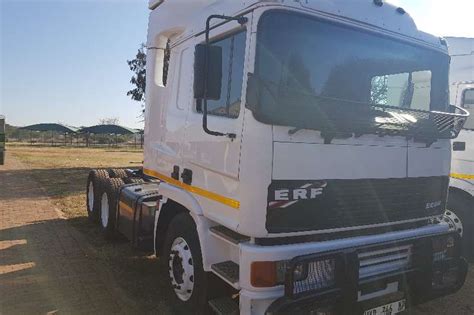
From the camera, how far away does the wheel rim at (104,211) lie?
23.4 ft

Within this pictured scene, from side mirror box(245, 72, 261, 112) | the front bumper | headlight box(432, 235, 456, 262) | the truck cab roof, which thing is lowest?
the front bumper

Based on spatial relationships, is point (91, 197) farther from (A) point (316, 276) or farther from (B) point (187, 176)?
(A) point (316, 276)

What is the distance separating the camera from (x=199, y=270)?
373 centimetres

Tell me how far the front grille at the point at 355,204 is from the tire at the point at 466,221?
7.35 ft

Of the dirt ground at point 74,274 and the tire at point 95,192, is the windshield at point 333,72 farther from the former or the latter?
the tire at point 95,192

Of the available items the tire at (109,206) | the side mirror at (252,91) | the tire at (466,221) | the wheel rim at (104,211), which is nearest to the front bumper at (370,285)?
the side mirror at (252,91)

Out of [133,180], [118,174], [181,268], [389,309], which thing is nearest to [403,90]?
[389,309]

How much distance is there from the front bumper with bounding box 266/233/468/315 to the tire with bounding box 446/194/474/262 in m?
2.22

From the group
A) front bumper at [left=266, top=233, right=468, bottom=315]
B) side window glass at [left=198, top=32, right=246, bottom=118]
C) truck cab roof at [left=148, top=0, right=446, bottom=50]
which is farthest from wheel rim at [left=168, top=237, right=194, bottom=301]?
truck cab roof at [left=148, top=0, right=446, bottom=50]

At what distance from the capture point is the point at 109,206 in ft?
22.9

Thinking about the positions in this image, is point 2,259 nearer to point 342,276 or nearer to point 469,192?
point 342,276

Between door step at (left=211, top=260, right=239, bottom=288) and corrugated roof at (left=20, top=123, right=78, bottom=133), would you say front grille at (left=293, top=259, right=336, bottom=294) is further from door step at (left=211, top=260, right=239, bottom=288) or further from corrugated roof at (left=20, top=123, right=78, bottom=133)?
corrugated roof at (left=20, top=123, right=78, bottom=133)

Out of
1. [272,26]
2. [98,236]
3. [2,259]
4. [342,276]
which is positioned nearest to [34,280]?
[2,259]

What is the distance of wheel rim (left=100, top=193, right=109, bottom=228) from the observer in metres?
7.12
